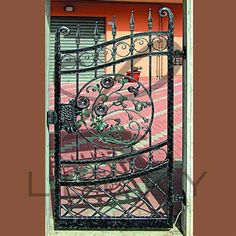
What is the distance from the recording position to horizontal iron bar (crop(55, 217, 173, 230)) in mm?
5375

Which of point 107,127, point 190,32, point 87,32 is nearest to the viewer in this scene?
point 190,32

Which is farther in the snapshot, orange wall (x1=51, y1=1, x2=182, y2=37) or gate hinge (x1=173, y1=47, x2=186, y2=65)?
orange wall (x1=51, y1=1, x2=182, y2=37)

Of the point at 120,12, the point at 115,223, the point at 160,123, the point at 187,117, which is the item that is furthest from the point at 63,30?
the point at 120,12

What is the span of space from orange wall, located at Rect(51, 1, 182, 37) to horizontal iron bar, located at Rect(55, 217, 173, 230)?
17308 mm

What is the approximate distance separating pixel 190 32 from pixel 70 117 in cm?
165

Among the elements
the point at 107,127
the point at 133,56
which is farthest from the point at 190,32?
the point at 107,127

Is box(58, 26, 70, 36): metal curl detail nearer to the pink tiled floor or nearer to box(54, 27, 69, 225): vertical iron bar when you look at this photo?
box(54, 27, 69, 225): vertical iron bar

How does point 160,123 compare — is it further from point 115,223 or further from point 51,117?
Answer: point 51,117

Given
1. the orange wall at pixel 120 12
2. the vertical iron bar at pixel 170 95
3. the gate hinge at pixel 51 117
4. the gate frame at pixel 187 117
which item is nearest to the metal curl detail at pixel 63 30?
the gate frame at pixel 187 117

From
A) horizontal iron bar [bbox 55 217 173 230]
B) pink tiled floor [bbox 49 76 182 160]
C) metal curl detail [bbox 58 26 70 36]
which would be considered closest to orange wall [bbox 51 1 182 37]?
pink tiled floor [bbox 49 76 182 160]

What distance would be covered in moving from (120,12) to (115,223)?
18235 millimetres
